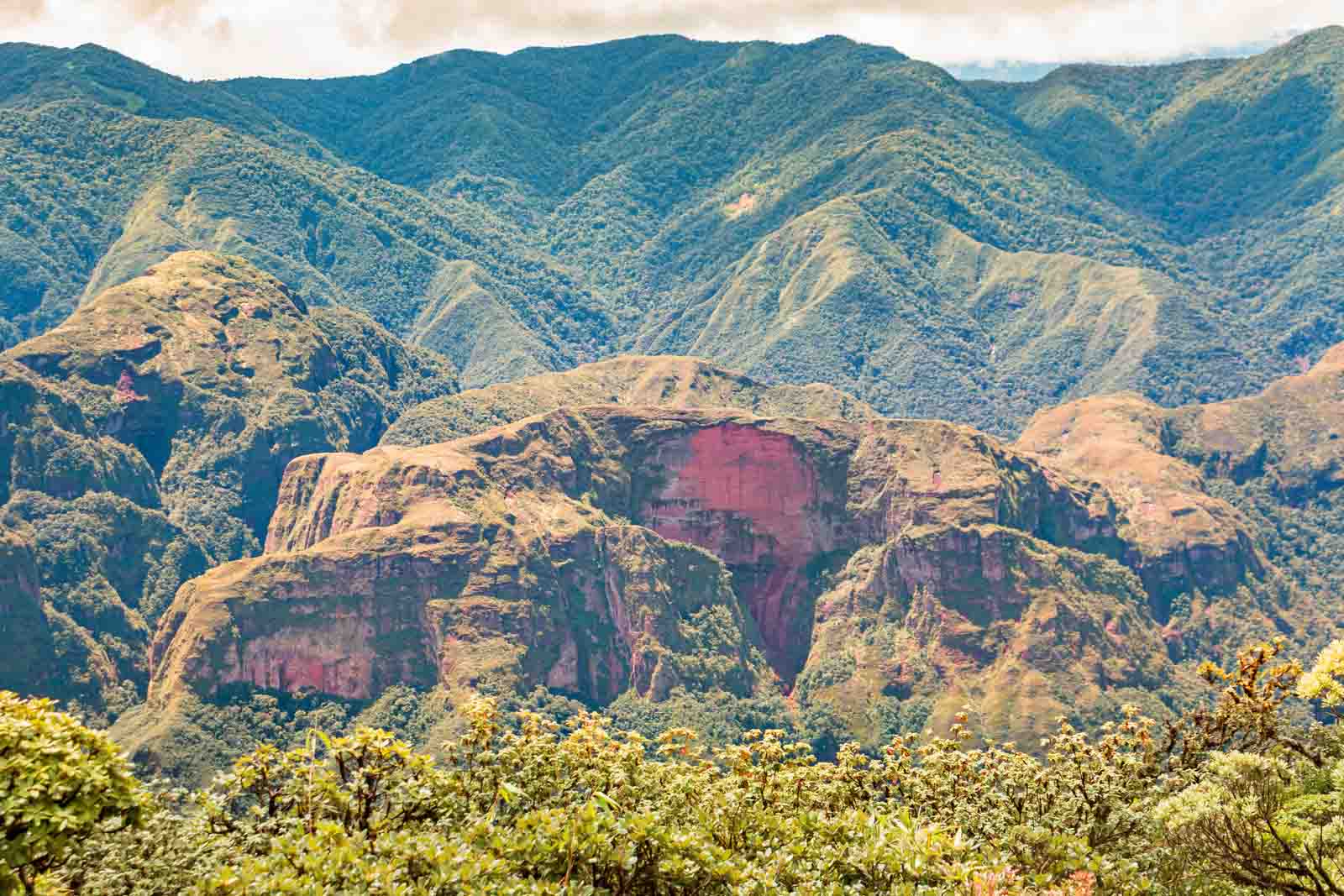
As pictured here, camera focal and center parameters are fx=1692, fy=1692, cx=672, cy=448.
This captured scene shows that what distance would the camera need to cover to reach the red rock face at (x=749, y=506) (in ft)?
554

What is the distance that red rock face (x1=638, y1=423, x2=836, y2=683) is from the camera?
169m

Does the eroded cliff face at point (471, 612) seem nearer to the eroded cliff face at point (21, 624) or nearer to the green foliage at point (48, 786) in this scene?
the eroded cliff face at point (21, 624)

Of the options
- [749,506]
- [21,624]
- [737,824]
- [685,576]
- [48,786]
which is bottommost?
[21,624]

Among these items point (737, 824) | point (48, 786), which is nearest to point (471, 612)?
point (737, 824)

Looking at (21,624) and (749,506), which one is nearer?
(21,624)

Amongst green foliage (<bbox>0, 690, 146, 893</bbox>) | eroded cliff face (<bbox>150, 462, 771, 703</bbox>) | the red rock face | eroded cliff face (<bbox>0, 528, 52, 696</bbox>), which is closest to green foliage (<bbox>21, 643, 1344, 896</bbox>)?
green foliage (<bbox>0, 690, 146, 893</bbox>)

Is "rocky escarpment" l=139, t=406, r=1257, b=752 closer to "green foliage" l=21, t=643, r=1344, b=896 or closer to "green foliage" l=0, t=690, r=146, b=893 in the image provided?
"green foliage" l=21, t=643, r=1344, b=896

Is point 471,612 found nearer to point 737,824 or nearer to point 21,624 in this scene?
point 21,624

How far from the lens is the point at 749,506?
169125 millimetres

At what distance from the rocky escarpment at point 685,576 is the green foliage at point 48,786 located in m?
108

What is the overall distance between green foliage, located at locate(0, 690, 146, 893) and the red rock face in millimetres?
138988

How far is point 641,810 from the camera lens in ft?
131

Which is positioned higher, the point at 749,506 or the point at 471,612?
the point at 749,506

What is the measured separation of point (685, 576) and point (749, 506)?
1201cm
